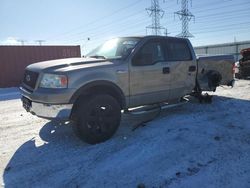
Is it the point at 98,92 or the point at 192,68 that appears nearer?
the point at 98,92

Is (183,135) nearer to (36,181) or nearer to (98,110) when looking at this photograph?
(98,110)

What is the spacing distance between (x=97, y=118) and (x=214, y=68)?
4246 mm

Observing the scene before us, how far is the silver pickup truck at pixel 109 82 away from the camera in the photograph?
454 cm

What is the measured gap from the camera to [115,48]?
5.86 meters

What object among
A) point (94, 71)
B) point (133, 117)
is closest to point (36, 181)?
point (94, 71)

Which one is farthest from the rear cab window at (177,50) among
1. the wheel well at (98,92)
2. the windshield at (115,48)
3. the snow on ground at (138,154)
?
the wheel well at (98,92)

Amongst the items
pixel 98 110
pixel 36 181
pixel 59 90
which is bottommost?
pixel 36 181

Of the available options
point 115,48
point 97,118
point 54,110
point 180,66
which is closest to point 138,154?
point 97,118

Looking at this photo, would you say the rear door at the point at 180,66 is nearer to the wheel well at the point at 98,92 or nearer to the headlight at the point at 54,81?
the wheel well at the point at 98,92

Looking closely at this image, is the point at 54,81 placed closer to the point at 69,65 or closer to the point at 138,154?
the point at 69,65

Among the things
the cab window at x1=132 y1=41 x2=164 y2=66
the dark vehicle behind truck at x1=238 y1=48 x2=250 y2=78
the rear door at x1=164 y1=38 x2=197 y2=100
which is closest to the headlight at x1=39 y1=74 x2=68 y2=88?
the cab window at x1=132 y1=41 x2=164 y2=66

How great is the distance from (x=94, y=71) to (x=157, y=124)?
186 cm

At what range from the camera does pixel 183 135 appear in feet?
16.3

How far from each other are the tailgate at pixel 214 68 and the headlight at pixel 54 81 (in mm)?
3929
